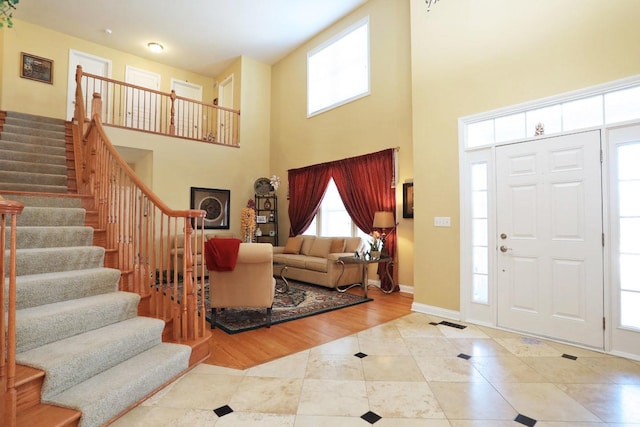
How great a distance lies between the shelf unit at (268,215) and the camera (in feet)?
26.4

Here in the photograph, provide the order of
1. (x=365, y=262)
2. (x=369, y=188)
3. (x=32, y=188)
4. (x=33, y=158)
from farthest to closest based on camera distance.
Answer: (x=369, y=188)
(x=365, y=262)
(x=33, y=158)
(x=32, y=188)

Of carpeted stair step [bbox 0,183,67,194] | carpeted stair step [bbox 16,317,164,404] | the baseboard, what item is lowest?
the baseboard

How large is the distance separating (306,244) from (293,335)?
11.4 feet

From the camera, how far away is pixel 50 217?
10.1 ft

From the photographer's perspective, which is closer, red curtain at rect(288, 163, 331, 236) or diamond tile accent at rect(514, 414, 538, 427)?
diamond tile accent at rect(514, 414, 538, 427)

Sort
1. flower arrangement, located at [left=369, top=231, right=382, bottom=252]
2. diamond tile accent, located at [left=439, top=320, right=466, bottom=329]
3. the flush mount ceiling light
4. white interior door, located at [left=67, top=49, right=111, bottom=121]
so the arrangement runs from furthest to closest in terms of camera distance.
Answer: the flush mount ceiling light
white interior door, located at [left=67, top=49, right=111, bottom=121]
flower arrangement, located at [left=369, top=231, right=382, bottom=252]
diamond tile accent, located at [left=439, top=320, right=466, bottom=329]

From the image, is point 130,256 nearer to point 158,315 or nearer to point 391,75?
A: point 158,315

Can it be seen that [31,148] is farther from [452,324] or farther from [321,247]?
[452,324]

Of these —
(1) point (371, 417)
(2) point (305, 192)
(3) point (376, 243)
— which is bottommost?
(1) point (371, 417)

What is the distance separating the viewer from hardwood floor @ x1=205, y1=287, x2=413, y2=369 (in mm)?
2809

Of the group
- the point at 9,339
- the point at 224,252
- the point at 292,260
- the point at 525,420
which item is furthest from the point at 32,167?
the point at 525,420

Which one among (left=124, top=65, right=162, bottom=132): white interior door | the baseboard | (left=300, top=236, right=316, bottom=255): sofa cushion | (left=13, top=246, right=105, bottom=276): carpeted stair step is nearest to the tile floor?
the baseboard

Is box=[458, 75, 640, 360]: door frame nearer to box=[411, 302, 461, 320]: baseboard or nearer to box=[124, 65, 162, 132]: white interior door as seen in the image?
box=[411, 302, 461, 320]: baseboard

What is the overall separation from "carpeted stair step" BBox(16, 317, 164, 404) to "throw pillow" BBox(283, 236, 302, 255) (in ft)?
14.4
